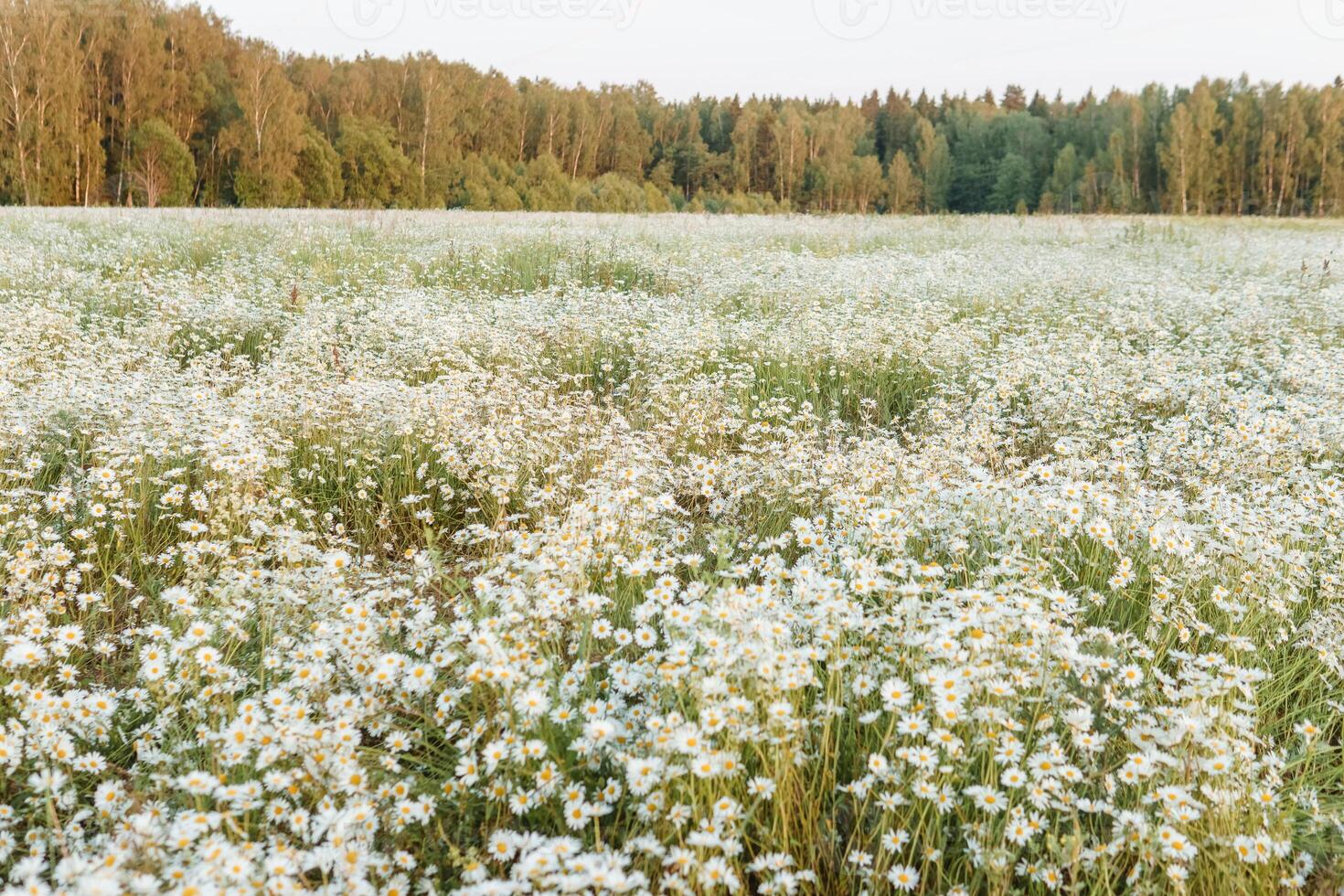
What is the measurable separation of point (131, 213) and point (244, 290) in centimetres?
1210

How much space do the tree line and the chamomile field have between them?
17.3m

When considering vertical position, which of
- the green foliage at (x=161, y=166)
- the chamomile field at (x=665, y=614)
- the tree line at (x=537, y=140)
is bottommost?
the chamomile field at (x=665, y=614)

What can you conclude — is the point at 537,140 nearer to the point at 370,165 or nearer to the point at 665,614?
the point at 370,165

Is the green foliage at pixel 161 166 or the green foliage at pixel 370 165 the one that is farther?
the green foliage at pixel 370 165

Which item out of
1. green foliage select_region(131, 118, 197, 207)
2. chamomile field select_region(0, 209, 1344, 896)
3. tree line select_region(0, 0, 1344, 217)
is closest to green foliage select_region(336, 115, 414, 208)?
tree line select_region(0, 0, 1344, 217)

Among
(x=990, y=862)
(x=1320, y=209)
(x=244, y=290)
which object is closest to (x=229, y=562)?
(x=990, y=862)

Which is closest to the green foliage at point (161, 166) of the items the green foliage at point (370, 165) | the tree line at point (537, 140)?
the tree line at point (537, 140)

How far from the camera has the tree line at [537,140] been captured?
119 ft

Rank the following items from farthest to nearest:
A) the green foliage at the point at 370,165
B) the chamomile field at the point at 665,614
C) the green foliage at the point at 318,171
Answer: the green foliage at the point at 370,165
the green foliage at the point at 318,171
the chamomile field at the point at 665,614

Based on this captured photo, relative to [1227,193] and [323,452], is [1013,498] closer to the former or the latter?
[323,452]

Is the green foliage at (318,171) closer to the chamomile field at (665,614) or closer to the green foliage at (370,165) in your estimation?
the green foliage at (370,165)

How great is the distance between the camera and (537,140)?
5872cm

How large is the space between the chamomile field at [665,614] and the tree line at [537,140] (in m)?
17.3

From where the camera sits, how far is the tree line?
36.2 meters
